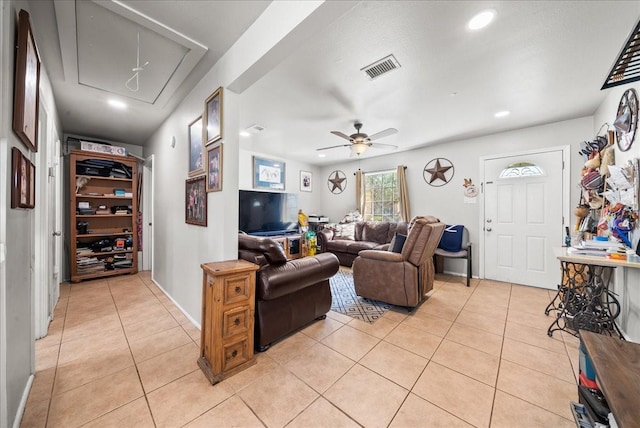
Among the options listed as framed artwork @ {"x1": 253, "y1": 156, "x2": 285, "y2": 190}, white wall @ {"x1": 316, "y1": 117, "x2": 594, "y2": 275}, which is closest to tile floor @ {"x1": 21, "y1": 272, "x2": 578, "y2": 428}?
white wall @ {"x1": 316, "y1": 117, "x2": 594, "y2": 275}

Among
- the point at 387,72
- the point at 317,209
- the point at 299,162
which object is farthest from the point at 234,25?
the point at 317,209

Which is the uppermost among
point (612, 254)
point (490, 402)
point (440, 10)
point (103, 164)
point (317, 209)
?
point (440, 10)

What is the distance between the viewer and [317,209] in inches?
271

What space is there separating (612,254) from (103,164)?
6.47m

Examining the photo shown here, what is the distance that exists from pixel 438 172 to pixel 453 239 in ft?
4.31

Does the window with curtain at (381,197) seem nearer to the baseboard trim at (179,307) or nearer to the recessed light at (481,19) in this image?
the recessed light at (481,19)

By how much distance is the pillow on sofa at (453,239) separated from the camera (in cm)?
419

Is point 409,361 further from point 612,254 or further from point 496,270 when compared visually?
point 496,270

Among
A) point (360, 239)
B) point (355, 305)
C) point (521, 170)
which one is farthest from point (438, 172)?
point (355, 305)

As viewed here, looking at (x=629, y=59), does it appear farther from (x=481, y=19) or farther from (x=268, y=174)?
(x=268, y=174)

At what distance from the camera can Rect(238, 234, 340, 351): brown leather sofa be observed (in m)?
1.91

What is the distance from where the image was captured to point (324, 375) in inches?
65.5

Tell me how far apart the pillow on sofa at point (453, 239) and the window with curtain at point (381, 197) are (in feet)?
3.99

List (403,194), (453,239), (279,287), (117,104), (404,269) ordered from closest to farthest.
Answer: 1. (279,287)
2. (404,269)
3. (117,104)
4. (453,239)
5. (403,194)
